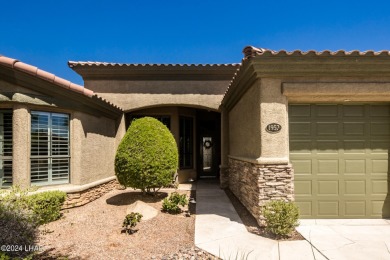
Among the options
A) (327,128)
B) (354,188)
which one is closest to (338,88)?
(327,128)

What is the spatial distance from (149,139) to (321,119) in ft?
17.1

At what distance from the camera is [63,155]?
7160 mm

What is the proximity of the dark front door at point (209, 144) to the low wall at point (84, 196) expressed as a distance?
6675mm

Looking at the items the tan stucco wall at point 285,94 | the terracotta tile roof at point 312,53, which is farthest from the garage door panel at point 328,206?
the terracotta tile roof at point 312,53

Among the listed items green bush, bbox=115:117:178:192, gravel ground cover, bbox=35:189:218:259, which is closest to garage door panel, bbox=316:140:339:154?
gravel ground cover, bbox=35:189:218:259

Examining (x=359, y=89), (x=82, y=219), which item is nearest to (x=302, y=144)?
(x=359, y=89)

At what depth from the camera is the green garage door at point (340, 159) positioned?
5891 mm

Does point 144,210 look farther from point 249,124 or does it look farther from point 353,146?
point 353,146

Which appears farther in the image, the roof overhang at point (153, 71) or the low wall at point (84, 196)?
the roof overhang at point (153, 71)

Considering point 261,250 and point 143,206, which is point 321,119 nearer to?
point 261,250

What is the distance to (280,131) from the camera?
5.57 meters

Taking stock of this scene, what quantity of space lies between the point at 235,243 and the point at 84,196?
17.3ft

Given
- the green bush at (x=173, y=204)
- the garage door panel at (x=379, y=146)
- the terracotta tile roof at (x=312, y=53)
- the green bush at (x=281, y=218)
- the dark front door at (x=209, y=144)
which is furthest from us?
the dark front door at (x=209, y=144)

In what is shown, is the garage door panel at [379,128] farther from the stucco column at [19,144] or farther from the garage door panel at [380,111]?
the stucco column at [19,144]
